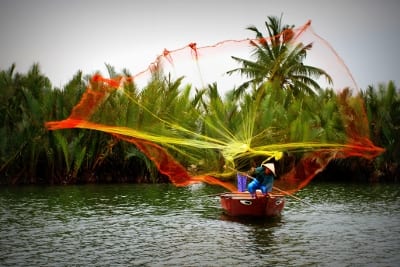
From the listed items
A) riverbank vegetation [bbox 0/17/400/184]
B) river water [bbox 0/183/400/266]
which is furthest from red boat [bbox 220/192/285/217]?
riverbank vegetation [bbox 0/17/400/184]

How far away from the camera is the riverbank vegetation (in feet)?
99.0

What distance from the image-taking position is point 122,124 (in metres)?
30.2

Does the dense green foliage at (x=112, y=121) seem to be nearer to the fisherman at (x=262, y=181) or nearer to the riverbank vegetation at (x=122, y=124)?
the riverbank vegetation at (x=122, y=124)

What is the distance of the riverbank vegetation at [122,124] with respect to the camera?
30.2m

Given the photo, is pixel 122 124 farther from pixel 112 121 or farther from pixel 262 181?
pixel 262 181

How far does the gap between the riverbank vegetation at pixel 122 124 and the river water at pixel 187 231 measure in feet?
15.5

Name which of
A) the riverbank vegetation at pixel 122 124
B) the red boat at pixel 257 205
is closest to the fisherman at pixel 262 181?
the red boat at pixel 257 205

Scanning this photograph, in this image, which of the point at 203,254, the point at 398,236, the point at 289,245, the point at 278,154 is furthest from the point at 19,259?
the point at 398,236

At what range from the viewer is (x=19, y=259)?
13797 mm

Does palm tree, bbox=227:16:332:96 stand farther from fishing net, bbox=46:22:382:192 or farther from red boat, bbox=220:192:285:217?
red boat, bbox=220:192:285:217

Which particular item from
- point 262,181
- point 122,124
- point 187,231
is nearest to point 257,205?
point 262,181

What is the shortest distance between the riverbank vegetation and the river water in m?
4.72

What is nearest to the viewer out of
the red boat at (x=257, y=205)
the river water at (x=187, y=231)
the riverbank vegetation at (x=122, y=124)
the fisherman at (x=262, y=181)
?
the river water at (x=187, y=231)

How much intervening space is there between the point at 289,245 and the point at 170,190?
→ 47.9ft
